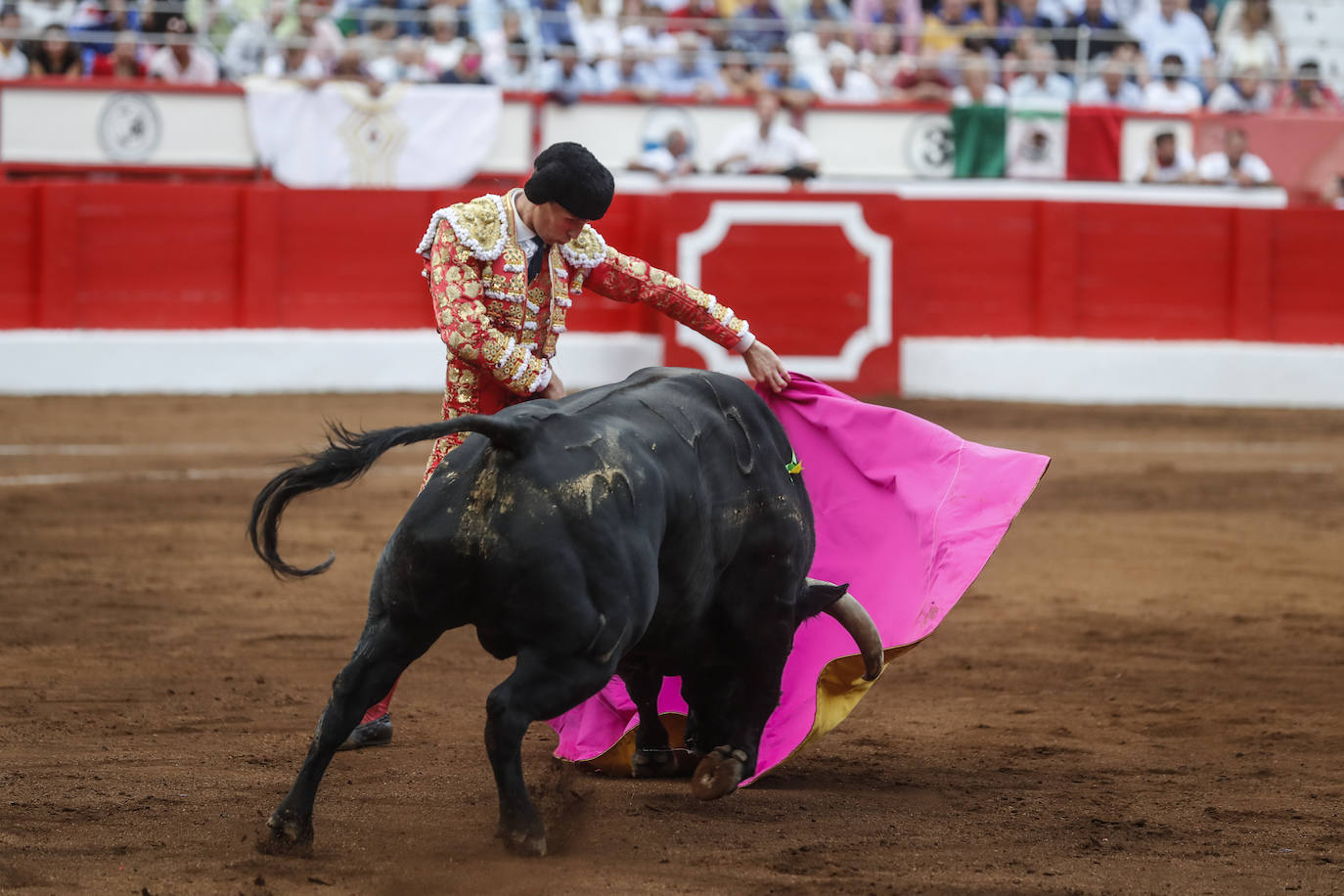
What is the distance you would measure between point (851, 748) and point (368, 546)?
280 centimetres

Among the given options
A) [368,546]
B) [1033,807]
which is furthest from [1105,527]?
[1033,807]

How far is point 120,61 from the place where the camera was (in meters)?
11.2

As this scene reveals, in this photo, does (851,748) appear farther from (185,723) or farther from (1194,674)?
(185,723)

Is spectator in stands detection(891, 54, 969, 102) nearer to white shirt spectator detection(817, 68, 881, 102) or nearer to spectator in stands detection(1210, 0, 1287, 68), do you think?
white shirt spectator detection(817, 68, 881, 102)

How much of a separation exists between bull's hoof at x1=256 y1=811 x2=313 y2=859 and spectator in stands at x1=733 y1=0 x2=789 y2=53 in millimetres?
10256

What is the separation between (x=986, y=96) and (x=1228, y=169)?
179 cm

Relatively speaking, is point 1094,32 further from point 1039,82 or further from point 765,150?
point 765,150

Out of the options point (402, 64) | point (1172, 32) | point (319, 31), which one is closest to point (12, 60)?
point (319, 31)

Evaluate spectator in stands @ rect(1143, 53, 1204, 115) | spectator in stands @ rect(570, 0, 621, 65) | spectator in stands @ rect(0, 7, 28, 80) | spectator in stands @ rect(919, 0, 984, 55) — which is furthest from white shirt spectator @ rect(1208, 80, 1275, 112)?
spectator in stands @ rect(0, 7, 28, 80)

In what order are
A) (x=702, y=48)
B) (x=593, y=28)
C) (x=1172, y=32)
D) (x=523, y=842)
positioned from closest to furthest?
(x=523, y=842)
(x=702, y=48)
(x=593, y=28)
(x=1172, y=32)

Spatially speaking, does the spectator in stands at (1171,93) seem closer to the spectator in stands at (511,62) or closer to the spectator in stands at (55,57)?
the spectator in stands at (511,62)

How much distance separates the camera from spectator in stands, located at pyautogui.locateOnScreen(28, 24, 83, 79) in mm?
11070

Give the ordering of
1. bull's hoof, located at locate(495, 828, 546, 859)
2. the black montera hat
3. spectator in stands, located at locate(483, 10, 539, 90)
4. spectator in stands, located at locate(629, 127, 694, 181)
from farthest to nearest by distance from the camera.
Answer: spectator in stands, located at locate(483, 10, 539, 90) → spectator in stands, located at locate(629, 127, 694, 181) → the black montera hat → bull's hoof, located at locate(495, 828, 546, 859)

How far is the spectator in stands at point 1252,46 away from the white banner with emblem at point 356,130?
19.7ft
